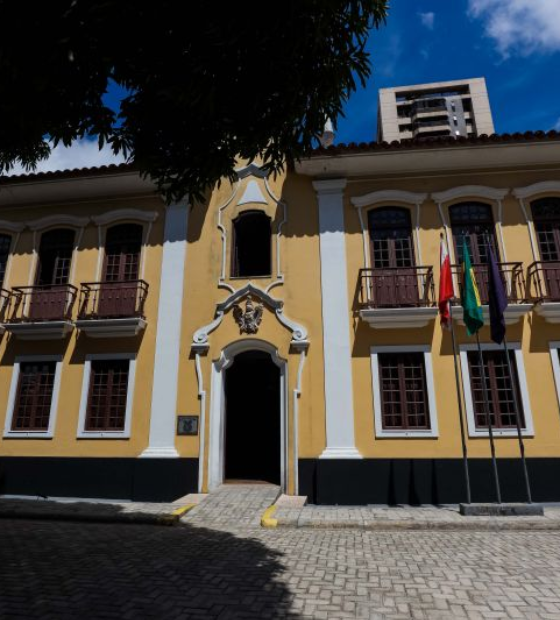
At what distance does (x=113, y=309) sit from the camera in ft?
38.6

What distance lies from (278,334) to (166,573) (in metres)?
6.49

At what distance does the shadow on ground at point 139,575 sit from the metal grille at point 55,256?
7.37m

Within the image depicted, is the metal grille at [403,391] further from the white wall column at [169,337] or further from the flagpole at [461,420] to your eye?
the white wall column at [169,337]

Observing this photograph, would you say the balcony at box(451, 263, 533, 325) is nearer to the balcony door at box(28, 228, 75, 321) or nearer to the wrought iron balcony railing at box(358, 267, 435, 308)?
the wrought iron balcony railing at box(358, 267, 435, 308)

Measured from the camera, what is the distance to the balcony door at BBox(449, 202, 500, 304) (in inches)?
447

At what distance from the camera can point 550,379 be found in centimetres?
1021

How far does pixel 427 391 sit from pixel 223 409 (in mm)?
5121

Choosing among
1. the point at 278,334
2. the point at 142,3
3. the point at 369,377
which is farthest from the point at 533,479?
the point at 142,3

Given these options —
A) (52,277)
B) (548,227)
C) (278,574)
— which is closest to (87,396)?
(52,277)

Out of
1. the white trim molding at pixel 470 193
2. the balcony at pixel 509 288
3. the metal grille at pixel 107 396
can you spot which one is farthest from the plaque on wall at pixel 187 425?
the white trim molding at pixel 470 193

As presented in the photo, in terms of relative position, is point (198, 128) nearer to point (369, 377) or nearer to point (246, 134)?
point (246, 134)

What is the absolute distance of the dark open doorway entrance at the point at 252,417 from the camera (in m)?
12.3

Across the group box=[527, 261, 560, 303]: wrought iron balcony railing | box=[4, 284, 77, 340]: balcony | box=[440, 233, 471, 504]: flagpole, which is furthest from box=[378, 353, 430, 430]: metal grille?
box=[4, 284, 77, 340]: balcony

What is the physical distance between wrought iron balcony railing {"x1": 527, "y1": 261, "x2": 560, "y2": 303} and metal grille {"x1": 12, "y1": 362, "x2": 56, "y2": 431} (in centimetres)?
1262
